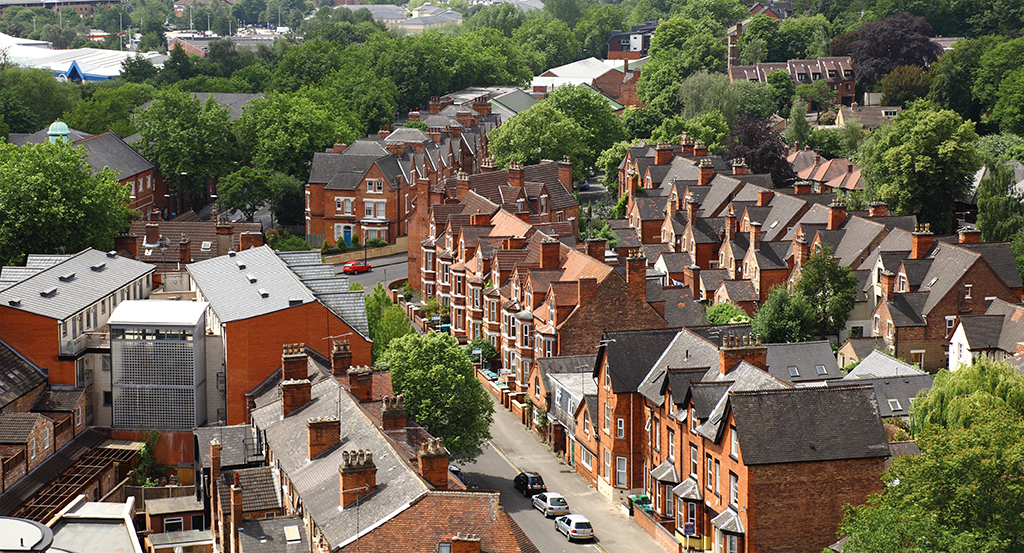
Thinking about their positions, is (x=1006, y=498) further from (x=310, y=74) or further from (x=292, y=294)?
(x=310, y=74)

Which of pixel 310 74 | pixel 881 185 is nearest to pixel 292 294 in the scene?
pixel 881 185

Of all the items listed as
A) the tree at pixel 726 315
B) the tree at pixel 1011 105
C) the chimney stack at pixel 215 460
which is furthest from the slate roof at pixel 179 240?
the tree at pixel 1011 105

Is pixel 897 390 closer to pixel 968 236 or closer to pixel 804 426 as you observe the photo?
pixel 804 426

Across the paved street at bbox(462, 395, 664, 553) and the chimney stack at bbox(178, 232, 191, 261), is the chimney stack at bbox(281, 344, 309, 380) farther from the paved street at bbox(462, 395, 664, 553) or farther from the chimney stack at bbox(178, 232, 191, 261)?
the chimney stack at bbox(178, 232, 191, 261)

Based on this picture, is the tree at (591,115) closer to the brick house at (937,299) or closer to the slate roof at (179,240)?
the slate roof at (179,240)

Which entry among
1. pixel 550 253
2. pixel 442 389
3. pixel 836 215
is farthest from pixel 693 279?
pixel 442 389
